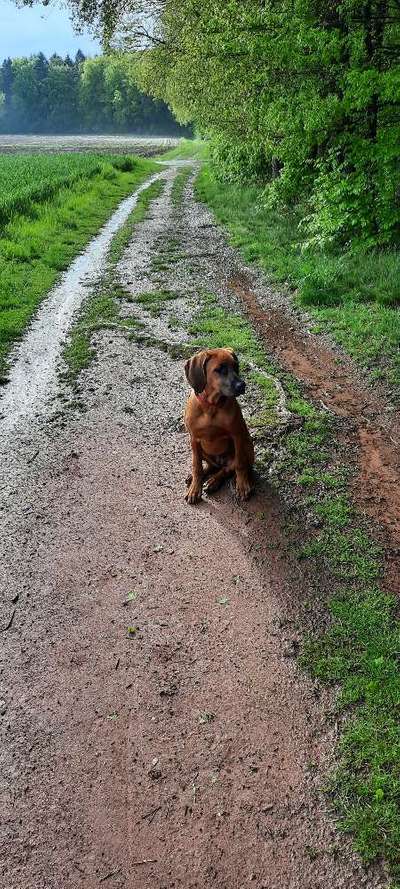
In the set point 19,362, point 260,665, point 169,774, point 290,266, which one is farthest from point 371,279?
point 169,774

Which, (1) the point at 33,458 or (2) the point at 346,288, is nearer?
(1) the point at 33,458

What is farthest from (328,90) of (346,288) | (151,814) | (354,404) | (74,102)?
(74,102)

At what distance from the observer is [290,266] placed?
37.6 ft

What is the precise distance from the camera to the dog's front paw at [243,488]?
4.96m

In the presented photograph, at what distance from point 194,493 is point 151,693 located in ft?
6.52

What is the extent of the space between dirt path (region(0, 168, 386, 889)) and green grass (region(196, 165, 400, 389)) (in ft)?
10.5

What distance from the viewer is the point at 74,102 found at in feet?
426

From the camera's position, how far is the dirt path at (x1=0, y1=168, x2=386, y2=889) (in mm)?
2650

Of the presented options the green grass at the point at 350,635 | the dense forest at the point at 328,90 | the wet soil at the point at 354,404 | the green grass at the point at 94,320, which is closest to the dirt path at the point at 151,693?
the green grass at the point at 350,635

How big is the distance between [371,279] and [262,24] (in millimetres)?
5084

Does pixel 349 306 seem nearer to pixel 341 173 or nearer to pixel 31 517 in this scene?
pixel 341 173

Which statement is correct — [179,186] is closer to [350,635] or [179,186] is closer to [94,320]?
[94,320]

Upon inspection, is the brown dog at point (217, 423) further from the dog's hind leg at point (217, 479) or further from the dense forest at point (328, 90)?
the dense forest at point (328, 90)

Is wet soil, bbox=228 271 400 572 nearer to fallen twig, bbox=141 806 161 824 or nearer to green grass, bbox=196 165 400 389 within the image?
green grass, bbox=196 165 400 389
